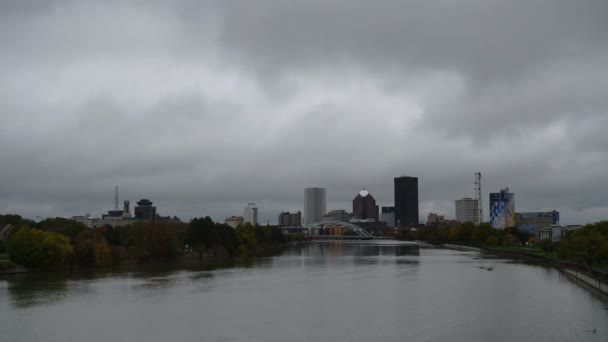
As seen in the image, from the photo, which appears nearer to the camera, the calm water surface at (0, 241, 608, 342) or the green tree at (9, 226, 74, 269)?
the calm water surface at (0, 241, 608, 342)

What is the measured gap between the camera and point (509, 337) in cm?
2356

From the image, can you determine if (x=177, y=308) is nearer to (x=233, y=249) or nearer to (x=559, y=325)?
(x=559, y=325)

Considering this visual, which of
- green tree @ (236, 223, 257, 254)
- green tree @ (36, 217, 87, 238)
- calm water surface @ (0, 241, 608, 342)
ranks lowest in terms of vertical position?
calm water surface @ (0, 241, 608, 342)

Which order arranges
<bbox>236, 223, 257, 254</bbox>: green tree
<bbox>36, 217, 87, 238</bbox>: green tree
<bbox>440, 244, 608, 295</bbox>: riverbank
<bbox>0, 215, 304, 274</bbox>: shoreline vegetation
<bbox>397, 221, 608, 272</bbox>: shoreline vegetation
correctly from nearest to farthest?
<bbox>440, 244, 608, 295</bbox>: riverbank, <bbox>397, 221, 608, 272</bbox>: shoreline vegetation, <bbox>0, 215, 304, 274</bbox>: shoreline vegetation, <bbox>36, 217, 87, 238</bbox>: green tree, <bbox>236, 223, 257, 254</bbox>: green tree

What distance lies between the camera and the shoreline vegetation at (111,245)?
5041 centimetres

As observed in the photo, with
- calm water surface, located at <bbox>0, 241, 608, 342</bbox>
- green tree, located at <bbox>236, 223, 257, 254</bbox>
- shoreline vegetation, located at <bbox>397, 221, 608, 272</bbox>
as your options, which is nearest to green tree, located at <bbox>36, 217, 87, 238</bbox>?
green tree, located at <bbox>236, 223, 257, 254</bbox>

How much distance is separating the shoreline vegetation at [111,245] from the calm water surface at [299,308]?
3.48m

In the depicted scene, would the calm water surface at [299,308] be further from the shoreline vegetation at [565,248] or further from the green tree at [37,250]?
the green tree at [37,250]

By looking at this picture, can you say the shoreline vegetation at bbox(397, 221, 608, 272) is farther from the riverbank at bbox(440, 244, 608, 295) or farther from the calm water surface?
the calm water surface

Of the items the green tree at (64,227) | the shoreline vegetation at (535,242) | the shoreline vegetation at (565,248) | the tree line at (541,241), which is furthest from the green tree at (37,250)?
the tree line at (541,241)

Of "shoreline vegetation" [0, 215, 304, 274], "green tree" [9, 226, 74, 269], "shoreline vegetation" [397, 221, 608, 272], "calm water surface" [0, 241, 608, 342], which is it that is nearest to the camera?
"calm water surface" [0, 241, 608, 342]

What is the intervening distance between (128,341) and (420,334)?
10962 millimetres

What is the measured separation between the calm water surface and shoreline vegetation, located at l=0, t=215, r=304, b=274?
3.48 meters

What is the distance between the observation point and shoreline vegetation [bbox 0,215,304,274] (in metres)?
50.4
